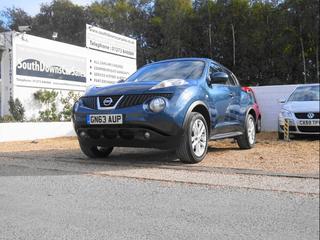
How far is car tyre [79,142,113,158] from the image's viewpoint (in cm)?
766

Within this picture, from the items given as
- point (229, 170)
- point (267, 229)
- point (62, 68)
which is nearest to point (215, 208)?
point (267, 229)

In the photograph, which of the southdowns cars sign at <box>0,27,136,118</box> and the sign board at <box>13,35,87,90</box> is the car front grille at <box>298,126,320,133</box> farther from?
the sign board at <box>13,35,87,90</box>

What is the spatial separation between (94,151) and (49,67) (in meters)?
11.1

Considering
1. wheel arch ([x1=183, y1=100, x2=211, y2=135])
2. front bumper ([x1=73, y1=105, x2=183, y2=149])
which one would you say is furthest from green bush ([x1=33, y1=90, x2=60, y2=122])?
wheel arch ([x1=183, y1=100, x2=211, y2=135])

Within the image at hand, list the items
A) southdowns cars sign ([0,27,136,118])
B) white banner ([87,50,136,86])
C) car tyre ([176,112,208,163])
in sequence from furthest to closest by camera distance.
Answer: white banner ([87,50,136,86]) < southdowns cars sign ([0,27,136,118]) < car tyre ([176,112,208,163])

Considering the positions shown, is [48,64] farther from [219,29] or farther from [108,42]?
[219,29]

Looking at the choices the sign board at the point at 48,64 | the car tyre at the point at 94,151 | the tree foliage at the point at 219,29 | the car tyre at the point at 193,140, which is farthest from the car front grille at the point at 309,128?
the tree foliage at the point at 219,29

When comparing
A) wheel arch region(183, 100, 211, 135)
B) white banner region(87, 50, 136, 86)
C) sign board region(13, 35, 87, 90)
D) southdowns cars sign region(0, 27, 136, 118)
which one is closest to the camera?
wheel arch region(183, 100, 211, 135)

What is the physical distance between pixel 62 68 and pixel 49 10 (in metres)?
36.4

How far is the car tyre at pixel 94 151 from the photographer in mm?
7655

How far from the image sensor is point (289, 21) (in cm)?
4028

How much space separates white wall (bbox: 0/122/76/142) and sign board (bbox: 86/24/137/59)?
5614 mm

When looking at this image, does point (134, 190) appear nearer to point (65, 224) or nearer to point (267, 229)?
point (65, 224)

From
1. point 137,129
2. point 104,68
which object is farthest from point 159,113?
point 104,68
